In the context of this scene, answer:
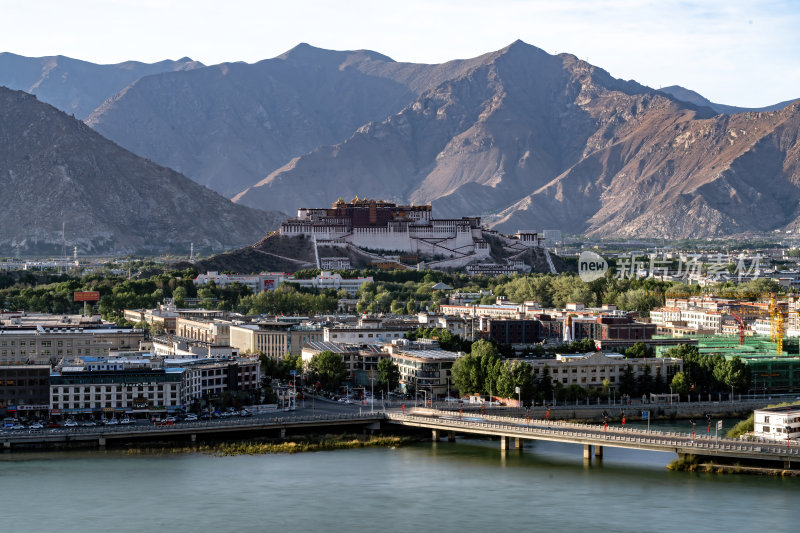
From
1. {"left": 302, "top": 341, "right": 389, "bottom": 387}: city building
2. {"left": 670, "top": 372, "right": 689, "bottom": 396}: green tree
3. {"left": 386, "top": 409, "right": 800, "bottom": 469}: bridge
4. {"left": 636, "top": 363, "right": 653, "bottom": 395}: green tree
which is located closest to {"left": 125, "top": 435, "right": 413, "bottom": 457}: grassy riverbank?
{"left": 386, "top": 409, "right": 800, "bottom": 469}: bridge

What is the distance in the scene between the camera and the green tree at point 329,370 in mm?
69625

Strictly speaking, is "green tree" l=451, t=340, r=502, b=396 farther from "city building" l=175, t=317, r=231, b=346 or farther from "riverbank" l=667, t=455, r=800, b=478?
"city building" l=175, t=317, r=231, b=346

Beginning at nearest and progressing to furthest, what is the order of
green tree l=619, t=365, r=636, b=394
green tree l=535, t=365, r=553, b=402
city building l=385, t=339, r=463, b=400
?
1. green tree l=535, t=365, r=553, b=402
2. green tree l=619, t=365, r=636, b=394
3. city building l=385, t=339, r=463, b=400

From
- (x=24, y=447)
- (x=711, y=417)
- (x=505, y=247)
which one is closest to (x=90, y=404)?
(x=24, y=447)

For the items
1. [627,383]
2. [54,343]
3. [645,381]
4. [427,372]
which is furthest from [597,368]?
[54,343]

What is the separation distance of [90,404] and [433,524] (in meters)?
20.0

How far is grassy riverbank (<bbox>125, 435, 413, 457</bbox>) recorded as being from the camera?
5466 cm

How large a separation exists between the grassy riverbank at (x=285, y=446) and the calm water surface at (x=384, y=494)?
2.90ft

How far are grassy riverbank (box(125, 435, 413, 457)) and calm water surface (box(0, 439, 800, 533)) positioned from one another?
2.90 ft

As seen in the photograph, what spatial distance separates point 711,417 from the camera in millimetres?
64938

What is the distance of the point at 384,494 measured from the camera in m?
47.5

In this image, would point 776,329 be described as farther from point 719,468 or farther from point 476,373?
point 719,468

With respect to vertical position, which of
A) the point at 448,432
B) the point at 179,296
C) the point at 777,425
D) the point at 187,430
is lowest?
the point at 448,432

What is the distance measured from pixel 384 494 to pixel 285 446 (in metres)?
8.96
